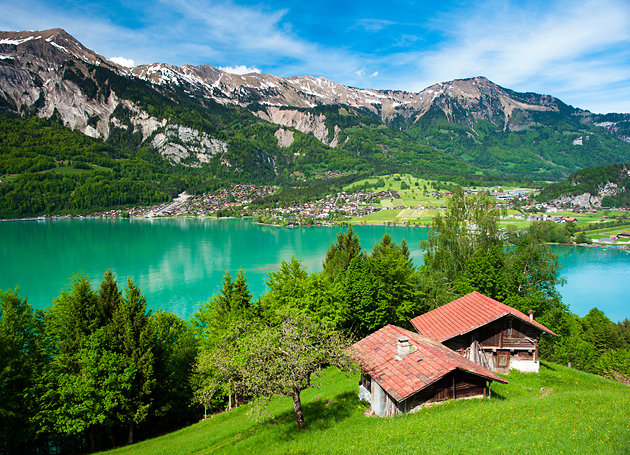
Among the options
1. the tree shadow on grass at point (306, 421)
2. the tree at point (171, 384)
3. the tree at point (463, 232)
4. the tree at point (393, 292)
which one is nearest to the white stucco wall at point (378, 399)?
the tree shadow on grass at point (306, 421)

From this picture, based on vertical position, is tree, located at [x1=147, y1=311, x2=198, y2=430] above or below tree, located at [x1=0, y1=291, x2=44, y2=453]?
below

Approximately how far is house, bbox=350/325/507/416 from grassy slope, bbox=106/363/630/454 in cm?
50

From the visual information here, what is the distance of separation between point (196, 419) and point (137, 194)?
19610cm

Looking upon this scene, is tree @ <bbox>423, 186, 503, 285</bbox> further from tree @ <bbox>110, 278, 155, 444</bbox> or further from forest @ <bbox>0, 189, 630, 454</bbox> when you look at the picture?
tree @ <bbox>110, 278, 155, 444</bbox>

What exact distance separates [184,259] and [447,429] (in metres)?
79.0

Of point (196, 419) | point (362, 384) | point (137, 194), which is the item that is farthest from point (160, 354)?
point (137, 194)

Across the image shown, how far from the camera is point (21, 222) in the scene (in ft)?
472

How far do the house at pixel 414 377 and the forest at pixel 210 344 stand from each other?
1854mm

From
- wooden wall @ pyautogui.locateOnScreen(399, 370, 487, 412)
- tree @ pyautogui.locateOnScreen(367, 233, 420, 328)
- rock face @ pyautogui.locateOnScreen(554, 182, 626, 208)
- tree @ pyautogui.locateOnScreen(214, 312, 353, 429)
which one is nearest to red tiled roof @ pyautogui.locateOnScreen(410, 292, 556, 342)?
tree @ pyautogui.locateOnScreen(367, 233, 420, 328)

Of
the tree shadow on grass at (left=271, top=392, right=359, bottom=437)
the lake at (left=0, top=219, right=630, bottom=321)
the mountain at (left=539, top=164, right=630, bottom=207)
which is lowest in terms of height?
the lake at (left=0, top=219, right=630, bottom=321)

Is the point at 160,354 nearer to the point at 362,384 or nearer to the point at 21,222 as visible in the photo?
the point at 362,384

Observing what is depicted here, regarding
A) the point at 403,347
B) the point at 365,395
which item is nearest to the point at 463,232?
the point at 403,347

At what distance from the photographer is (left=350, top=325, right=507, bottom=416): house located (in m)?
12.1

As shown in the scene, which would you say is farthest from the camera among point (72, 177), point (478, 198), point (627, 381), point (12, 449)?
point (72, 177)
